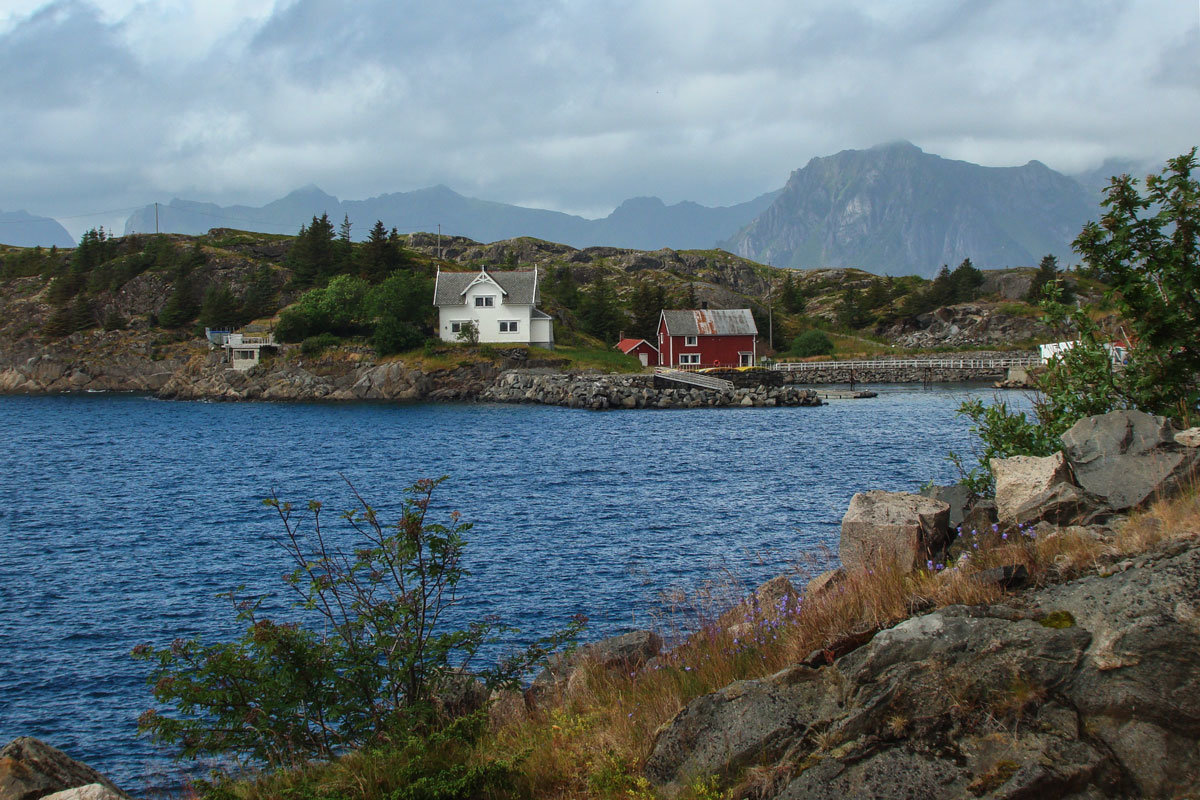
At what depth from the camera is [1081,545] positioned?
7.85 meters

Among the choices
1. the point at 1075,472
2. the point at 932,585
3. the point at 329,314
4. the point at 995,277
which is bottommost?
the point at 932,585

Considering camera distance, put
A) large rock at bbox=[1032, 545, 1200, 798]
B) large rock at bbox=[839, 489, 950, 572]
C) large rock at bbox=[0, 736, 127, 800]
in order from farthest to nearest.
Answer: large rock at bbox=[839, 489, 950, 572], large rock at bbox=[0, 736, 127, 800], large rock at bbox=[1032, 545, 1200, 798]

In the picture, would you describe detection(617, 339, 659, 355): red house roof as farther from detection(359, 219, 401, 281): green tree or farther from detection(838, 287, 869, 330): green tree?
detection(838, 287, 869, 330): green tree

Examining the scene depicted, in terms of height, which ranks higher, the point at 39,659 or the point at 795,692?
the point at 795,692

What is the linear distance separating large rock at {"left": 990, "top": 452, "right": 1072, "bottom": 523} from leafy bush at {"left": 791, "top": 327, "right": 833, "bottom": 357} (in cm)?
10631

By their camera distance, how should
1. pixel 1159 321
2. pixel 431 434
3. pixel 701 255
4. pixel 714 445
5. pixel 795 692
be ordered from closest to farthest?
pixel 795 692, pixel 1159 321, pixel 714 445, pixel 431 434, pixel 701 255

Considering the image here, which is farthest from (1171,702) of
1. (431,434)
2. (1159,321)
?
(431,434)

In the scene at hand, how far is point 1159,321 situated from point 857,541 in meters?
5.69

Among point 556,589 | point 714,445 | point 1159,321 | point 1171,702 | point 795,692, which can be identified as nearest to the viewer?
point 1171,702

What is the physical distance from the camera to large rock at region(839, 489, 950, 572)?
34.7 feet

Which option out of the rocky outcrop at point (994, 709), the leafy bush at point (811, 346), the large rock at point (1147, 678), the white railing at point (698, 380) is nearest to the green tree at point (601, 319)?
the leafy bush at point (811, 346)

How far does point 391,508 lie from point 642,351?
7331cm

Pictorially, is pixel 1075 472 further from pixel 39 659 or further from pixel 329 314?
pixel 329 314

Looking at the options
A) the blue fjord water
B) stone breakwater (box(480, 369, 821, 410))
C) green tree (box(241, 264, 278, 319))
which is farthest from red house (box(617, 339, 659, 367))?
green tree (box(241, 264, 278, 319))
